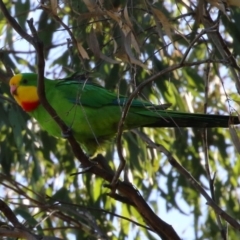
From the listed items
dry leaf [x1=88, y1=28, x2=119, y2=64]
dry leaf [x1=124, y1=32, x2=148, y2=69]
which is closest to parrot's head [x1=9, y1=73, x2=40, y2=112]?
dry leaf [x1=88, y1=28, x2=119, y2=64]

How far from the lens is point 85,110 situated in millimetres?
2500

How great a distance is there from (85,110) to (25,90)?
0.27 metres

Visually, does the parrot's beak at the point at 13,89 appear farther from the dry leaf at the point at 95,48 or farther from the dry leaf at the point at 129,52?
the dry leaf at the point at 129,52

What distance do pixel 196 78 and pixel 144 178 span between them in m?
0.51

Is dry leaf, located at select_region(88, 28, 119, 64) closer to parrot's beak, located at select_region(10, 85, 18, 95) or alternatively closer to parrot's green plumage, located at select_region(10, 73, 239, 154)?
parrot's green plumage, located at select_region(10, 73, 239, 154)

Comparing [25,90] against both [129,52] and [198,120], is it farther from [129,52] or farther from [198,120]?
[129,52]

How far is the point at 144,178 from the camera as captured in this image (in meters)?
3.13

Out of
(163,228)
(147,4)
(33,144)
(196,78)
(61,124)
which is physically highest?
(196,78)

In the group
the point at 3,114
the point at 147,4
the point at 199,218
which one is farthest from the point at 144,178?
the point at 147,4

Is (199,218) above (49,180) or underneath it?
underneath

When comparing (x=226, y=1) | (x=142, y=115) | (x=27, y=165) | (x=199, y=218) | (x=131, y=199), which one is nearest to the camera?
(x=226, y=1)

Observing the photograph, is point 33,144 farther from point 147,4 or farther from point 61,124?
point 147,4

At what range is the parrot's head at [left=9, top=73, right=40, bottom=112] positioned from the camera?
8.40ft

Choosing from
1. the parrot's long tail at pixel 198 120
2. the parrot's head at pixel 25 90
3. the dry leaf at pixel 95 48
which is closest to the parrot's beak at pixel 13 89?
the parrot's head at pixel 25 90
